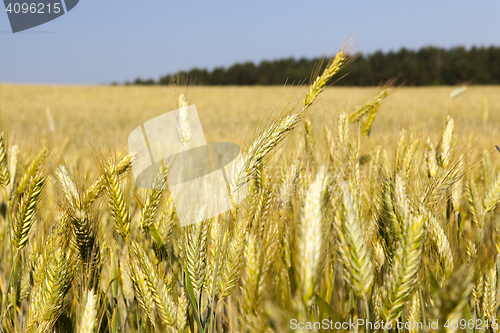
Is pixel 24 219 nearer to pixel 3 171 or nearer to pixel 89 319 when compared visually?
pixel 3 171

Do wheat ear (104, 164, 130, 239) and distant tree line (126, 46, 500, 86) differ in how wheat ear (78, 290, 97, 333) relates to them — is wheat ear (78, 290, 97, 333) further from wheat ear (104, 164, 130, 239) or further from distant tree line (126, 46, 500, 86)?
distant tree line (126, 46, 500, 86)

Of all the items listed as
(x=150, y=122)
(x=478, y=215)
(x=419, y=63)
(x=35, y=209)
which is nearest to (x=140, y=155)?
(x=150, y=122)

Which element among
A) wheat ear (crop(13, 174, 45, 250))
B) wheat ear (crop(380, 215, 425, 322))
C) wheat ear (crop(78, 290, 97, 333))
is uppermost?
wheat ear (crop(13, 174, 45, 250))

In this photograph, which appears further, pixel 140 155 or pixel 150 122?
pixel 150 122

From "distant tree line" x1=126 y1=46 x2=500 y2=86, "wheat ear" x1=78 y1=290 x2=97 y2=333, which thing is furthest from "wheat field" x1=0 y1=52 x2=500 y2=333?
"distant tree line" x1=126 y1=46 x2=500 y2=86

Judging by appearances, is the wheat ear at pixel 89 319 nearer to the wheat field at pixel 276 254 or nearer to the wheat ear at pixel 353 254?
the wheat field at pixel 276 254

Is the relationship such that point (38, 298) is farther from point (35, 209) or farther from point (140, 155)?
point (140, 155)

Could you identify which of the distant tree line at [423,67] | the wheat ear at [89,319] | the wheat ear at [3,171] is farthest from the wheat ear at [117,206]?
the distant tree line at [423,67]

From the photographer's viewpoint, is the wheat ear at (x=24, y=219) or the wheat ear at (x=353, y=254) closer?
the wheat ear at (x=353, y=254)

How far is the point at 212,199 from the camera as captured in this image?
877 mm

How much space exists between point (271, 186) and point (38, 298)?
2.02 ft

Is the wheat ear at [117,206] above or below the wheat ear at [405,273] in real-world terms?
above

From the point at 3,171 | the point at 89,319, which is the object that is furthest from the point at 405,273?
the point at 3,171

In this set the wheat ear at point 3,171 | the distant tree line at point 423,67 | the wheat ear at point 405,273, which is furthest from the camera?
the distant tree line at point 423,67
